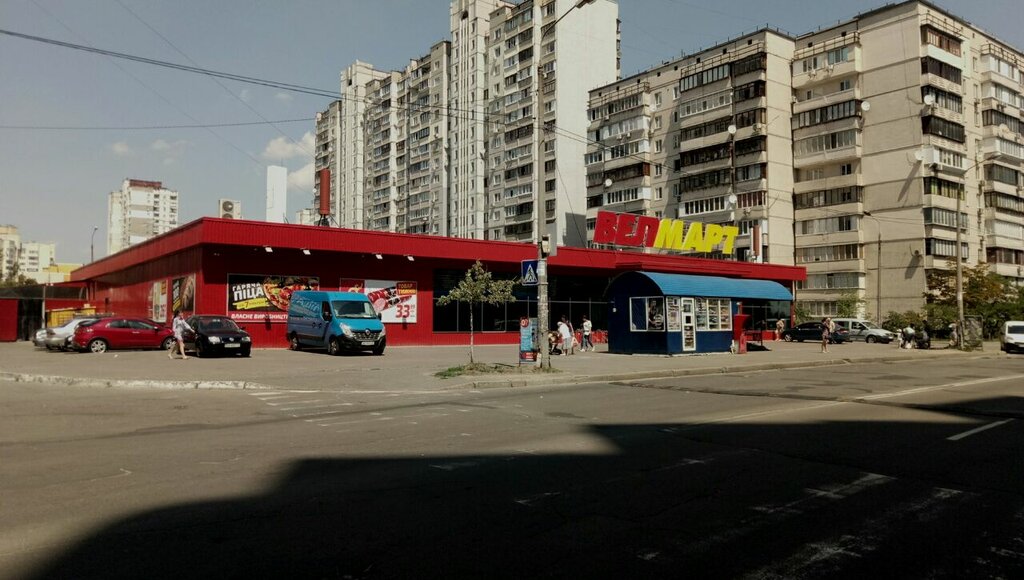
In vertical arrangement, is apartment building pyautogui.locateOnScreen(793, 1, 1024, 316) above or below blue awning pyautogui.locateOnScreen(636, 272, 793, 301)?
above

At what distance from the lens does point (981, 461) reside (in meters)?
7.67

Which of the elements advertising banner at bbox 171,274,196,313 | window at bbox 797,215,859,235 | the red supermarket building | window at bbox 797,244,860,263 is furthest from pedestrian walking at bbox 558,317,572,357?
window at bbox 797,215,859,235

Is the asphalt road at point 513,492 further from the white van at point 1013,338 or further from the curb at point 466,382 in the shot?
the white van at point 1013,338

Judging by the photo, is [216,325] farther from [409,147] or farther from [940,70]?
[409,147]

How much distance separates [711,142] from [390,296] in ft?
157

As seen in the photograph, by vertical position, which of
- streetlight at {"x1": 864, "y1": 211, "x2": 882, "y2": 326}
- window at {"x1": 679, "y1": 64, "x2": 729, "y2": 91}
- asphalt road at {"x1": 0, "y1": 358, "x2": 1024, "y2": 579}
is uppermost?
window at {"x1": 679, "y1": 64, "x2": 729, "y2": 91}

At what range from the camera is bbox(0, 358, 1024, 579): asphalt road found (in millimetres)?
4438

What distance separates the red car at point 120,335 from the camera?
2667 centimetres

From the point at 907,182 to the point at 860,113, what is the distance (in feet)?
26.3

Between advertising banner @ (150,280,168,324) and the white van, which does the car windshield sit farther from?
the white van

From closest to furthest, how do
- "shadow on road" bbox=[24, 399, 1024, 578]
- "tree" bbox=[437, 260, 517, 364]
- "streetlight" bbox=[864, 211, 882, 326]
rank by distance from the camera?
"shadow on road" bbox=[24, 399, 1024, 578] < "tree" bbox=[437, 260, 517, 364] < "streetlight" bbox=[864, 211, 882, 326]

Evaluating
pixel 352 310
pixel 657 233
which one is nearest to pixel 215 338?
pixel 352 310

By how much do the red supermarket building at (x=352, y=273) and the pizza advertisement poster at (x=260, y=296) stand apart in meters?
0.04

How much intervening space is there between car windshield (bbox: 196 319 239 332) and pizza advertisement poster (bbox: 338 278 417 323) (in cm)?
855
